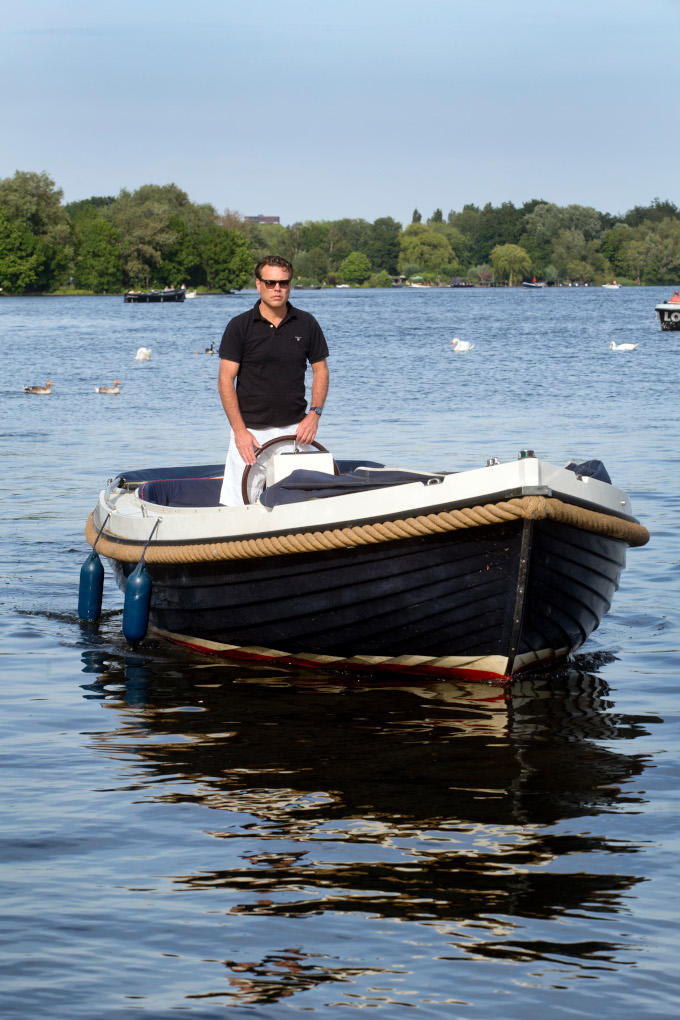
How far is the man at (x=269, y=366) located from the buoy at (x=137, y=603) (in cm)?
99

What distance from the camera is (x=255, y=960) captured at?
16.1 feet

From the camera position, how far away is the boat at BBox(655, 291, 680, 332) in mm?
62312

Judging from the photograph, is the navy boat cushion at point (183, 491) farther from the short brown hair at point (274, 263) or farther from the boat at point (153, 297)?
the boat at point (153, 297)

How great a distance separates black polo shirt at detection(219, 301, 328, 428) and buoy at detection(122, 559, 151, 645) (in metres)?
1.29

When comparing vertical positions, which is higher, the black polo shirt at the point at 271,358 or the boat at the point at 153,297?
the boat at the point at 153,297

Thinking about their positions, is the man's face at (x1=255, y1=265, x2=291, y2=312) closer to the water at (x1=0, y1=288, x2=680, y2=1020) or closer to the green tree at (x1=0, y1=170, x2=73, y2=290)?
the water at (x1=0, y1=288, x2=680, y2=1020)

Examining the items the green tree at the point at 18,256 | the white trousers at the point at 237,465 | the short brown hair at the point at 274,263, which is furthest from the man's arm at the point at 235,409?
the green tree at the point at 18,256

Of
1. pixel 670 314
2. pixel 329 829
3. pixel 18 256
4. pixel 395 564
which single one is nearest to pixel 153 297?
pixel 18 256

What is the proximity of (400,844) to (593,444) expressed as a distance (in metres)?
15.5

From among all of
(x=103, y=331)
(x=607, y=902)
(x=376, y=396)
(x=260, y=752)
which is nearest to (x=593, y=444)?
(x=376, y=396)

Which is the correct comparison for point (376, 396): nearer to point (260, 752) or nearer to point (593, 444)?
point (593, 444)

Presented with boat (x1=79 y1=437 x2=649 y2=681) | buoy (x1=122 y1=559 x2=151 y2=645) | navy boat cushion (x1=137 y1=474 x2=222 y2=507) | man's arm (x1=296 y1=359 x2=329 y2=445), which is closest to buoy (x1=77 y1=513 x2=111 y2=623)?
navy boat cushion (x1=137 y1=474 x2=222 y2=507)

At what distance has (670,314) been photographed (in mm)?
63281

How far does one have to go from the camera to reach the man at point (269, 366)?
8539 millimetres
